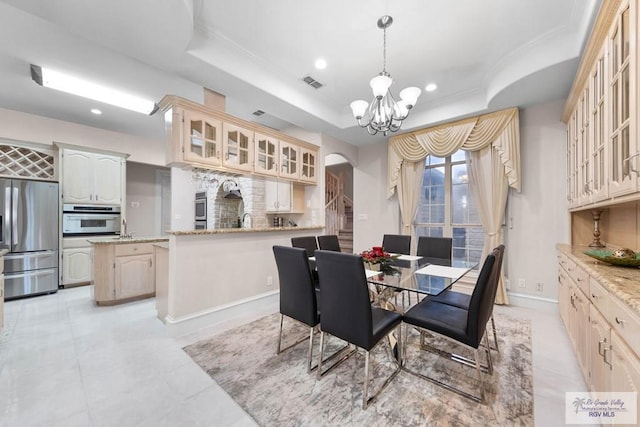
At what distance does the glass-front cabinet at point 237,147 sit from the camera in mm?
3020

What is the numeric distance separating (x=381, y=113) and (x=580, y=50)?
176 centimetres

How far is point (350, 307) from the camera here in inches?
65.1

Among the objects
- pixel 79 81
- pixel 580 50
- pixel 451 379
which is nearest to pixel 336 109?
pixel 580 50

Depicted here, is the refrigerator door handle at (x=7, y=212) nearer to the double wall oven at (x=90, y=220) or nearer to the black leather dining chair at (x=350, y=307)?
the double wall oven at (x=90, y=220)

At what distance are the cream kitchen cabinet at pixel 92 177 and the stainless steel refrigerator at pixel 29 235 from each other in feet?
0.77

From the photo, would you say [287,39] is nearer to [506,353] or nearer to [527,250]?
[506,353]

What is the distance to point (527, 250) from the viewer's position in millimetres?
3449

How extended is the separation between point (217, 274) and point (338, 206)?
4.70m

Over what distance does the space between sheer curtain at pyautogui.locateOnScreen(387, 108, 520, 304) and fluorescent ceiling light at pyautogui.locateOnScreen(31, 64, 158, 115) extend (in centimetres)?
410

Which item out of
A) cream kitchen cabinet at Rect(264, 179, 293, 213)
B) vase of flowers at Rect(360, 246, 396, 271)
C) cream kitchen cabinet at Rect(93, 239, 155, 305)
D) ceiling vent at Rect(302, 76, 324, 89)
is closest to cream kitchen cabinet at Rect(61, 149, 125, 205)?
cream kitchen cabinet at Rect(93, 239, 155, 305)

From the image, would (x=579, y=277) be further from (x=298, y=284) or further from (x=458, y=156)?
(x=458, y=156)

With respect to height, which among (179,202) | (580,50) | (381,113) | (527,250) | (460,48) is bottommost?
(527,250)

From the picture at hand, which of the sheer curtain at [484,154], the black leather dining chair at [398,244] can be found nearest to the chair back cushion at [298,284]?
the black leather dining chair at [398,244]

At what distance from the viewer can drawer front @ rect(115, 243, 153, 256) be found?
3.43m
